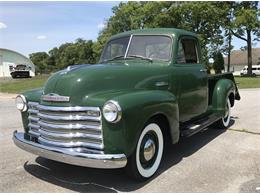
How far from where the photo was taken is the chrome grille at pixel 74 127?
4039 millimetres

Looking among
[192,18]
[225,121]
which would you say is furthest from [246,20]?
[225,121]

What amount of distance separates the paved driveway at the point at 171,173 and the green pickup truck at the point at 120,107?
1.01 ft

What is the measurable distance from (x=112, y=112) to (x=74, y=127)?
51 centimetres

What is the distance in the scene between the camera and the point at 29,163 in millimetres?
5277

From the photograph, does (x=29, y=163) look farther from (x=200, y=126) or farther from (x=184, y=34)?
(x=184, y=34)

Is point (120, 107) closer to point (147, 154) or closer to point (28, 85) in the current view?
point (147, 154)

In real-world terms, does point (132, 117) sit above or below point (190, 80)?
below

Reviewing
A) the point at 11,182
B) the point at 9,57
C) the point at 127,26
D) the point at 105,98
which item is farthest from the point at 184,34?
the point at 9,57

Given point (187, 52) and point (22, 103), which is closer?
point (22, 103)

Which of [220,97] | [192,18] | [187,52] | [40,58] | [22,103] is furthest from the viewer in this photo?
[40,58]

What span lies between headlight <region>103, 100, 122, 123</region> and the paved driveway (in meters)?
0.93

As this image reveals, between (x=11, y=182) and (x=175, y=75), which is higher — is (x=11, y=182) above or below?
below

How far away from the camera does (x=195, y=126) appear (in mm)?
6074

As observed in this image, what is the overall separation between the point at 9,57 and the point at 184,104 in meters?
51.9
